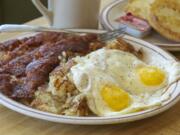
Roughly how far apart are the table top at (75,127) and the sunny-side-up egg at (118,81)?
0.04 metres

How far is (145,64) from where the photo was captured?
1.05 m

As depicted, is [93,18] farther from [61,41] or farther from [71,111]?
[71,111]

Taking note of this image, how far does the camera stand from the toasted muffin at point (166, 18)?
1265 millimetres

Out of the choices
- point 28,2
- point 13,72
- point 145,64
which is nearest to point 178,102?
point 145,64

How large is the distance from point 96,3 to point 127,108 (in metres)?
0.46

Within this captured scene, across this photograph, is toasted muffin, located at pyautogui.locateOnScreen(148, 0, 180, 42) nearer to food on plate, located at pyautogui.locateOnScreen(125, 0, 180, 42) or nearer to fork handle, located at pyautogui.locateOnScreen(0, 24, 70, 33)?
food on plate, located at pyautogui.locateOnScreen(125, 0, 180, 42)

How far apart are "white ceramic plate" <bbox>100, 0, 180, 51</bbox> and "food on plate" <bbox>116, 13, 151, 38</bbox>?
22mm

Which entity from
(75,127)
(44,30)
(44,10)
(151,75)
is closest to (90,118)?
(75,127)

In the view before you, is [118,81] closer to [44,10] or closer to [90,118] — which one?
[90,118]

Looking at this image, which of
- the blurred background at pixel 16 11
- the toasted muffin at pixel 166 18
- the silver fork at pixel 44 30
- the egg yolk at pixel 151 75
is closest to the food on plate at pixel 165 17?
the toasted muffin at pixel 166 18

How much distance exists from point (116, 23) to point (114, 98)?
482mm

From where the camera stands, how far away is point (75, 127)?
2.98 ft

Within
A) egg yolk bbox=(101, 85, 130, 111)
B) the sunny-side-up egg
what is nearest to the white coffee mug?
the sunny-side-up egg

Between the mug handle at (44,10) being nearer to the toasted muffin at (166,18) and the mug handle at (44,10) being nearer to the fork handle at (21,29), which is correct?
the fork handle at (21,29)
